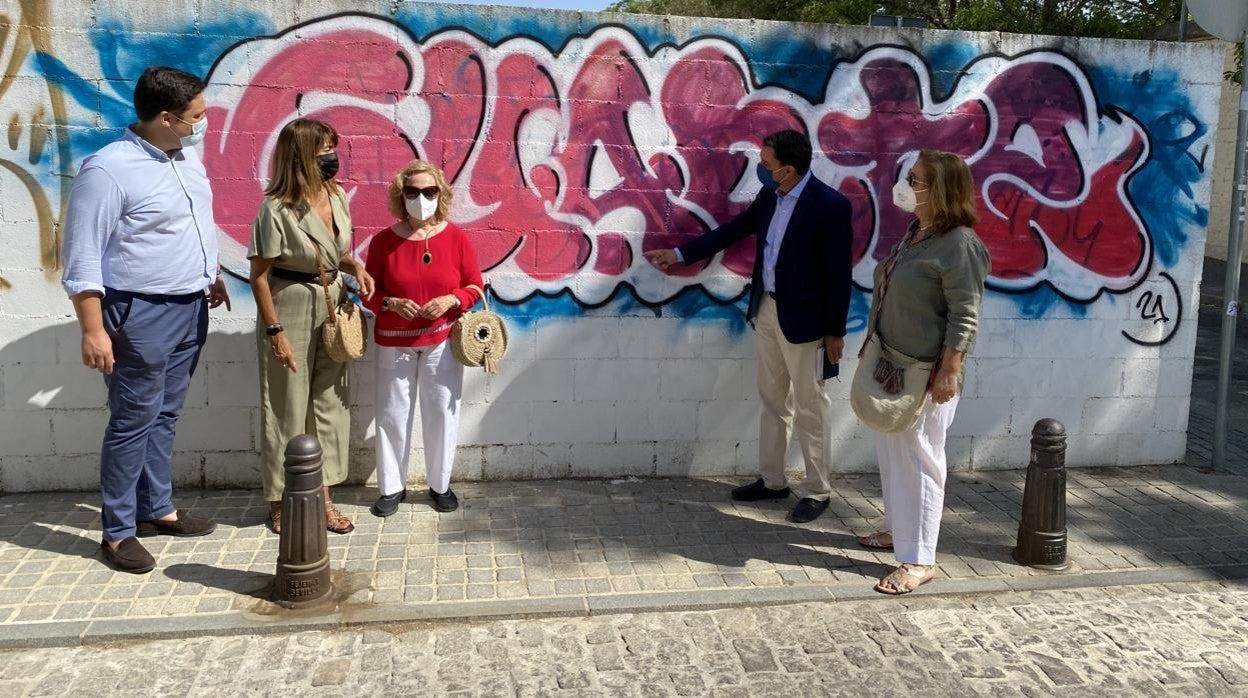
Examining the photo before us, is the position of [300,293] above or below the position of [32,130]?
below

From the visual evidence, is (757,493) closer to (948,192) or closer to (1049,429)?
(1049,429)

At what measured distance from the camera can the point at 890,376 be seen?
14.7ft

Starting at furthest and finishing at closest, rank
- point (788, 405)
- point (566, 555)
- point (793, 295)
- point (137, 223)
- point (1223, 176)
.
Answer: point (1223, 176)
point (788, 405)
point (793, 295)
point (566, 555)
point (137, 223)

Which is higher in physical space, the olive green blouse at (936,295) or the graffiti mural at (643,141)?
the graffiti mural at (643,141)

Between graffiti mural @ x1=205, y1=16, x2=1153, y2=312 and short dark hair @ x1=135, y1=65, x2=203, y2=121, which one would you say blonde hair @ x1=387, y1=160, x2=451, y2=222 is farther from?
short dark hair @ x1=135, y1=65, x2=203, y2=121

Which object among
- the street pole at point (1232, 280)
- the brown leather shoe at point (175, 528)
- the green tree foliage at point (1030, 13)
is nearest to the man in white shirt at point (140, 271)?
the brown leather shoe at point (175, 528)

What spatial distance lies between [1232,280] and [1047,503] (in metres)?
2.40

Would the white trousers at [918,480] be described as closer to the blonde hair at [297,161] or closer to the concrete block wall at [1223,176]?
the blonde hair at [297,161]

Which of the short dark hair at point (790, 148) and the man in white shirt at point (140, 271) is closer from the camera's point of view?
the man in white shirt at point (140, 271)

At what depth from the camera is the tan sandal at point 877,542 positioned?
511cm

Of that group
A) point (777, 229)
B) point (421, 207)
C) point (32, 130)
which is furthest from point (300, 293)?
point (777, 229)

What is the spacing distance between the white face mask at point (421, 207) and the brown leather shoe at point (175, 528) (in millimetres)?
1802

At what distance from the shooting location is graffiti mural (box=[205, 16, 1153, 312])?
5.45 m

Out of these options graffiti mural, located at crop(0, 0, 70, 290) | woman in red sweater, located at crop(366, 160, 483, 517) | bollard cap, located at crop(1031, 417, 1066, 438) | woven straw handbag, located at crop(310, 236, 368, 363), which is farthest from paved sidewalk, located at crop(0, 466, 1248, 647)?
graffiti mural, located at crop(0, 0, 70, 290)
